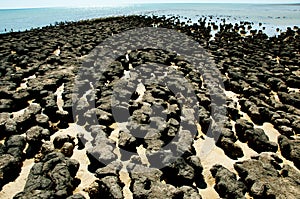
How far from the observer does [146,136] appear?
684 centimetres

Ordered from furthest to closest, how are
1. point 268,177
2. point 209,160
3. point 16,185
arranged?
point 209,160 < point 268,177 < point 16,185

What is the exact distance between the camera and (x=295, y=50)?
17.8m

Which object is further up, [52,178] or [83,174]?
[52,178]

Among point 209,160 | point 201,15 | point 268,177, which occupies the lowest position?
point 209,160

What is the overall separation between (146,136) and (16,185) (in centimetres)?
301

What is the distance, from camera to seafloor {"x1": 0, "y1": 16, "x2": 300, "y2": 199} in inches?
208

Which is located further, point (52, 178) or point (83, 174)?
point (83, 174)

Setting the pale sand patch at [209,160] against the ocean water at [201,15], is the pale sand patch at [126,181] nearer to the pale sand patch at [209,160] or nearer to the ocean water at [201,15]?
the pale sand patch at [209,160]

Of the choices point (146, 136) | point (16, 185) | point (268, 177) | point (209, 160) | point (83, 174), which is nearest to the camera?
point (16, 185)

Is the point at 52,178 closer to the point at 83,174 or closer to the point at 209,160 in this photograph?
the point at 83,174

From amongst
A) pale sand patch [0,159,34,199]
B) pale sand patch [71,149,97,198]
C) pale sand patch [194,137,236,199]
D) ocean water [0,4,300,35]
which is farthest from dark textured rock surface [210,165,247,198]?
ocean water [0,4,300,35]

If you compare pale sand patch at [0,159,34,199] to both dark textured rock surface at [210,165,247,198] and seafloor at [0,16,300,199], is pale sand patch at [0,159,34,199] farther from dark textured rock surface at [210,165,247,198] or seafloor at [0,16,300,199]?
dark textured rock surface at [210,165,247,198]

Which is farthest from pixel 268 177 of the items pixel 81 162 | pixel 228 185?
pixel 81 162

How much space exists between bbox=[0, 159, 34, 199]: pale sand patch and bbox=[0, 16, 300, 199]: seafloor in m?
0.02
